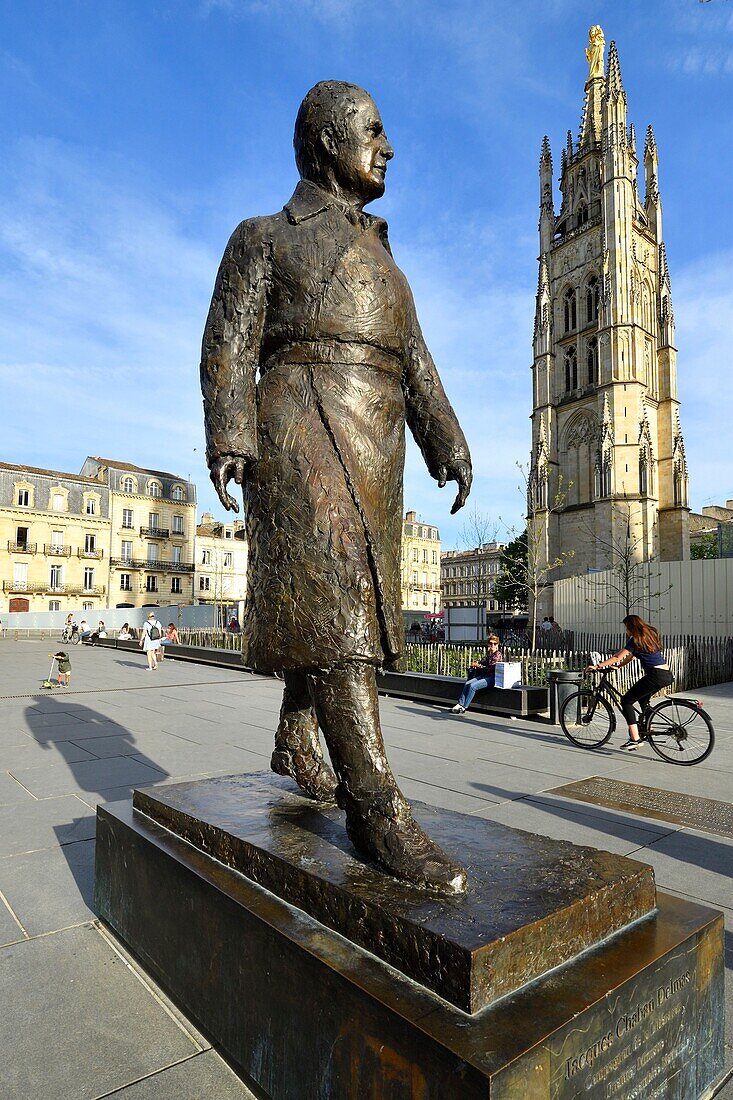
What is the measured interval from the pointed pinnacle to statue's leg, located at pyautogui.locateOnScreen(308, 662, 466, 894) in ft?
179

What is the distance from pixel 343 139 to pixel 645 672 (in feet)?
22.7

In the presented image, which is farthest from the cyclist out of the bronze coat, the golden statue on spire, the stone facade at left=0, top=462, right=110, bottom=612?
the golden statue on spire

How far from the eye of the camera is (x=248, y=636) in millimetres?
2574

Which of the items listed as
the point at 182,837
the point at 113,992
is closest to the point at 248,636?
the point at 182,837

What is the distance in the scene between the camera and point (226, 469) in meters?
2.42

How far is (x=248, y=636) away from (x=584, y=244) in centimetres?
5153

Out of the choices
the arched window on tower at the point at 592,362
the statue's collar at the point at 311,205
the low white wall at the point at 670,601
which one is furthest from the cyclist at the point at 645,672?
the arched window on tower at the point at 592,362

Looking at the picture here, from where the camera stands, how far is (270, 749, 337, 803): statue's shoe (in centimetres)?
296

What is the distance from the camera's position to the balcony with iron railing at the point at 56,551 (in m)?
48.9

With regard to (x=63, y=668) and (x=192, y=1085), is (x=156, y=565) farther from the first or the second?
(x=192, y=1085)

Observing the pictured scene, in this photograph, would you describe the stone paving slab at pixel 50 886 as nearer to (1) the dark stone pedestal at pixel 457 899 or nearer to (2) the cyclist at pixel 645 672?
(1) the dark stone pedestal at pixel 457 899

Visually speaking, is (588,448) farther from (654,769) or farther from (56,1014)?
(56,1014)

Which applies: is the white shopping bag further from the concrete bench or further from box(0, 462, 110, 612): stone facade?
box(0, 462, 110, 612): stone facade

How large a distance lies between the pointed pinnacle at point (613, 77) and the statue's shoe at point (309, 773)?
178ft
